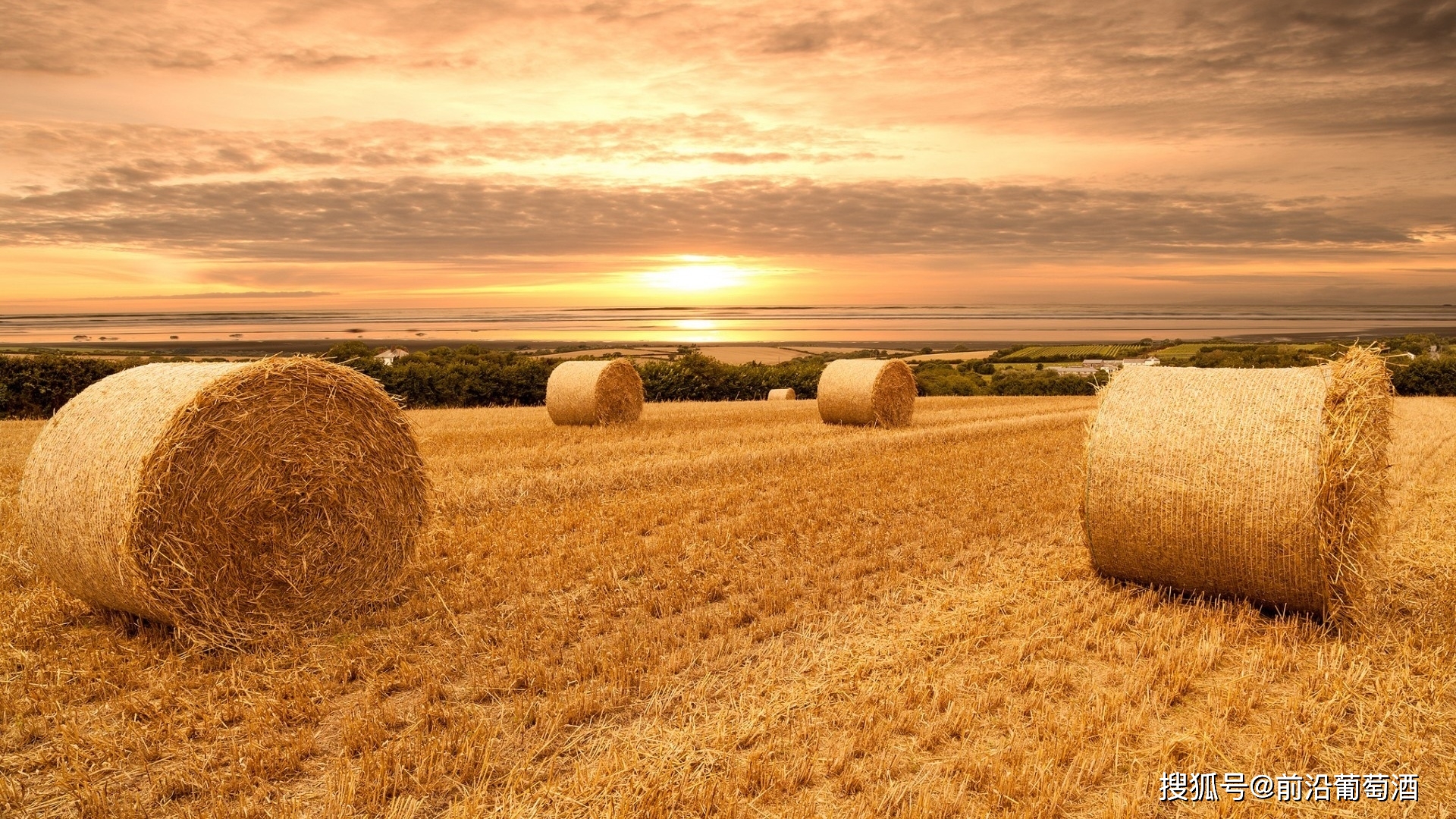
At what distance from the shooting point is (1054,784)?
4191 millimetres

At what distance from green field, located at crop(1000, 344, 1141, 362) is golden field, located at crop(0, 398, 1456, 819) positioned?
36.9 m

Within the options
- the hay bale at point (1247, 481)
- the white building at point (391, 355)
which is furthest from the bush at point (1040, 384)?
Answer: the hay bale at point (1247, 481)

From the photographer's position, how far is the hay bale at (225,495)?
612 centimetres

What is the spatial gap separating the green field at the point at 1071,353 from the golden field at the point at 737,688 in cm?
3695

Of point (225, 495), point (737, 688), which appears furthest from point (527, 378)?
point (737, 688)

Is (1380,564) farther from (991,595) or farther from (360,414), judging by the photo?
(360,414)

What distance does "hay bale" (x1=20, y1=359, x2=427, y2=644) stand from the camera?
6.12 meters

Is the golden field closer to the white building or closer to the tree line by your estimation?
the tree line

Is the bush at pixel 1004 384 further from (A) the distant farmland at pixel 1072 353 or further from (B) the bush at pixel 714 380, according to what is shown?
(B) the bush at pixel 714 380

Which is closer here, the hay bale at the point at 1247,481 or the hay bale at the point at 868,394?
the hay bale at the point at 1247,481

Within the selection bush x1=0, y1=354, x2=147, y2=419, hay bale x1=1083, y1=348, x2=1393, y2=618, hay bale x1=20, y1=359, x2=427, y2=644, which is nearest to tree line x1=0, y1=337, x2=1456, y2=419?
bush x1=0, y1=354, x2=147, y2=419

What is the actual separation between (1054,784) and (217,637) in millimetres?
5350

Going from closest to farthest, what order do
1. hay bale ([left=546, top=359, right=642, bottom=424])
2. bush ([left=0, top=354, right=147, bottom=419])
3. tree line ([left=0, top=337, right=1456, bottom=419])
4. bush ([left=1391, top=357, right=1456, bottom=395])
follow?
hay bale ([left=546, top=359, right=642, bottom=424]) < bush ([left=0, top=354, right=147, bottom=419]) < tree line ([left=0, top=337, right=1456, bottom=419]) < bush ([left=1391, top=357, right=1456, bottom=395])

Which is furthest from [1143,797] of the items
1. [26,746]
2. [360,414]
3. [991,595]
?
[360,414]
